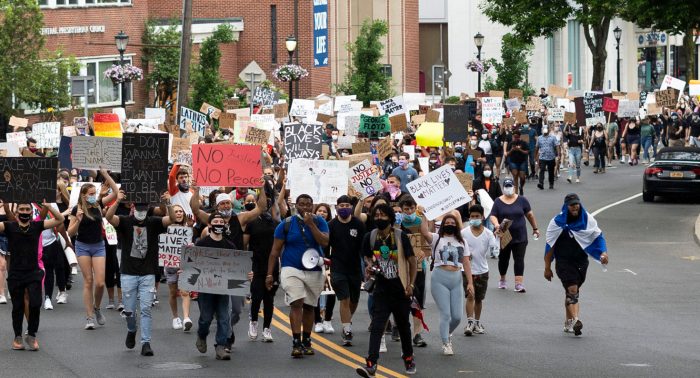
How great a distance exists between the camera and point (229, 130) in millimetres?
34812

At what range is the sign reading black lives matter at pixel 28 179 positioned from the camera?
16578 millimetres

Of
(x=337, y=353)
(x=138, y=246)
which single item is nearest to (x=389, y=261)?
(x=337, y=353)

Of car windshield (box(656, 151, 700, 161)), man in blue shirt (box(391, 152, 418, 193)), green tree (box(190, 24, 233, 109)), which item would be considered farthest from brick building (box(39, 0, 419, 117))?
man in blue shirt (box(391, 152, 418, 193))

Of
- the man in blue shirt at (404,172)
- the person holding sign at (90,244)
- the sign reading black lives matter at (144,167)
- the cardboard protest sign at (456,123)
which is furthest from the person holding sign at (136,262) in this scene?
the cardboard protest sign at (456,123)

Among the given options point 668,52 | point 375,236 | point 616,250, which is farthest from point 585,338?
point 668,52

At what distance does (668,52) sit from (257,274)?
92.7m

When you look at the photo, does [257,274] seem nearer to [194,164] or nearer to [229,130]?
[194,164]

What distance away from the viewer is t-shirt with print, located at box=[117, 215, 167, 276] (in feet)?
50.9

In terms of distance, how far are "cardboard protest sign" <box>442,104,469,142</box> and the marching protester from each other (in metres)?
14.2

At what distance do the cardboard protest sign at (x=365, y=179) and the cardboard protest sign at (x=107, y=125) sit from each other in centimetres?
1029

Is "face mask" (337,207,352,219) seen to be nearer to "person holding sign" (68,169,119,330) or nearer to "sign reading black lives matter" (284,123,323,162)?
"person holding sign" (68,169,119,330)

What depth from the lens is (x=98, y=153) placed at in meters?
18.9

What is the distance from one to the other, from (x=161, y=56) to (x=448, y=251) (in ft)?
138

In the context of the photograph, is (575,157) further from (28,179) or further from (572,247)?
(28,179)
